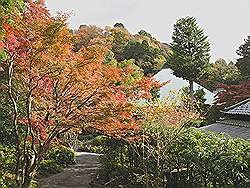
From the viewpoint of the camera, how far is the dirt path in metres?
12.2

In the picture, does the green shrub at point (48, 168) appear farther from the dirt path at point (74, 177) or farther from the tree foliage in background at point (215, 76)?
the tree foliage in background at point (215, 76)

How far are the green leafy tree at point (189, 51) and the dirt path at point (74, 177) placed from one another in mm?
13651

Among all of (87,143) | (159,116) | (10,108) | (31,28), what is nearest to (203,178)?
(159,116)

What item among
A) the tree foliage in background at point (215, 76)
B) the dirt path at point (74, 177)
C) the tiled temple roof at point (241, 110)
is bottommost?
the dirt path at point (74, 177)

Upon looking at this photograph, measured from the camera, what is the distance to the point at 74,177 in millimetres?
13523

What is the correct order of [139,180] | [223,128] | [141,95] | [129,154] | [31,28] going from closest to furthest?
[31,28]
[139,180]
[141,95]
[129,154]
[223,128]

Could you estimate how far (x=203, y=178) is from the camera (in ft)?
26.3

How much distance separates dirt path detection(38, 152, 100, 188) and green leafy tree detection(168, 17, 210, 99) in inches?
537

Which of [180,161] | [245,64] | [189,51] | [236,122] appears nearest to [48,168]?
[180,161]

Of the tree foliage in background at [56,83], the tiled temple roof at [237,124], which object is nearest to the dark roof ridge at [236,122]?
the tiled temple roof at [237,124]

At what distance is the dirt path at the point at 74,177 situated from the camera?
39.9 ft

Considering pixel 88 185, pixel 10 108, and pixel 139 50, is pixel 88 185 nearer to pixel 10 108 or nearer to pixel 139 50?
pixel 10 108

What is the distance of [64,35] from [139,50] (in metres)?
22.4

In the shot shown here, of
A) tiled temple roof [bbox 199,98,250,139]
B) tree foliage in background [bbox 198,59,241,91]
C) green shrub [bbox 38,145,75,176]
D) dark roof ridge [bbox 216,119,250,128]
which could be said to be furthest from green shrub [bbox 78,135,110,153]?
tree foliage in background [bbox 198,59,241,91]
